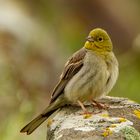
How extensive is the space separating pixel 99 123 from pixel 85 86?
1519 mm

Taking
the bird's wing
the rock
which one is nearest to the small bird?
the bird's wing

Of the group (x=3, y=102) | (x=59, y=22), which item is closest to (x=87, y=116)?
(x=3, y=102)

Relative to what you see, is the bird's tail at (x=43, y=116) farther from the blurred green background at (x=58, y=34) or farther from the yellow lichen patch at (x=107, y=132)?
the blurred green background at (x=58, y=34)

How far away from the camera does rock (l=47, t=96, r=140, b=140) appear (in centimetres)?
797

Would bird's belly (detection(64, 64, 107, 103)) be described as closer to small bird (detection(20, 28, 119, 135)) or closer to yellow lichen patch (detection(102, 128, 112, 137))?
small bird (detection(20, 28, 119, 135))

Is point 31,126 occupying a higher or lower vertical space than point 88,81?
lower

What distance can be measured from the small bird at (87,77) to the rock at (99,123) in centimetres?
23

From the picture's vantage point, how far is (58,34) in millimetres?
17453

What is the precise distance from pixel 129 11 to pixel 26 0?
6.94 ft

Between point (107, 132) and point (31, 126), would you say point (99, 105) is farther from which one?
point (107, 132)

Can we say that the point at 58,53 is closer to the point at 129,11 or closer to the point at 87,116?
the point at 129,11

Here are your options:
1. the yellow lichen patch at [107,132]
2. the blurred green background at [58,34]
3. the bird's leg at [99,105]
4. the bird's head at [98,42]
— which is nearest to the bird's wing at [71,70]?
the bird's head at [98,42]

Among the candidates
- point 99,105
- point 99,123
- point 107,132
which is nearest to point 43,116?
point 99,105

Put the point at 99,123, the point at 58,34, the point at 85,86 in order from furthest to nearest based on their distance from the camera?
the point at 58,34 < the point at 85,86 < the point at 99,123
